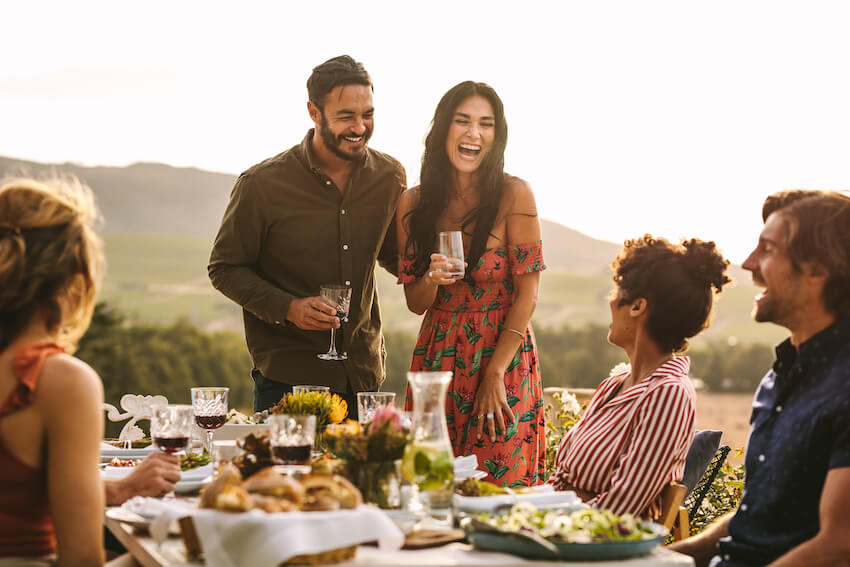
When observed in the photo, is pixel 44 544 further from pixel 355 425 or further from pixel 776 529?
pixel 776 529

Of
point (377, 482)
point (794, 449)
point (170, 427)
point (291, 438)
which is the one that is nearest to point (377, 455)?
point (377, 482)

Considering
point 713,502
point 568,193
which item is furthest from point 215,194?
point 713,502

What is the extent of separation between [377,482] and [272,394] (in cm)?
211

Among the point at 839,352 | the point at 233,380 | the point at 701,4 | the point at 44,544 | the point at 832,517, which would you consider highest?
the point at 701,4

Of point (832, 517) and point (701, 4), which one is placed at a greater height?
point (701, 4)

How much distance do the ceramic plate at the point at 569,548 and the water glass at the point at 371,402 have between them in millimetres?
749

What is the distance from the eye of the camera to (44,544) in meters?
2.08

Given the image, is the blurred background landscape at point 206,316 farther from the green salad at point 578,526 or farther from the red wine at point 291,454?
the green salad at point 578,526

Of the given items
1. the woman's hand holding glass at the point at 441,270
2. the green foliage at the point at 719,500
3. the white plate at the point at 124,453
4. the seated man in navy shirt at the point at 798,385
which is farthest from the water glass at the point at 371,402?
the green foliage at the point at 719,500

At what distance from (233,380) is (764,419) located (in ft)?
56.8

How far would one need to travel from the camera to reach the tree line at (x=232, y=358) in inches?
514

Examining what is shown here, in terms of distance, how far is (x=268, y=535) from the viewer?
1806mm

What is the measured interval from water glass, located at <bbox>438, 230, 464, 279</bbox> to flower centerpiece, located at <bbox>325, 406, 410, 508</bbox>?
1079mm

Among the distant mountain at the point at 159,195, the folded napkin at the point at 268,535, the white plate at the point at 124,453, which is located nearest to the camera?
the folded napkin at the point at 268,535
